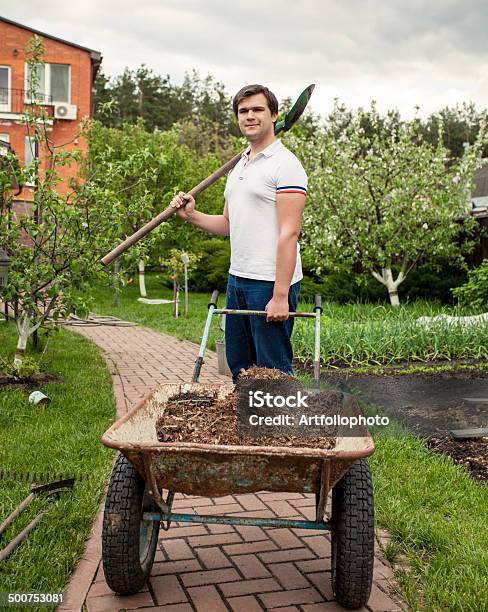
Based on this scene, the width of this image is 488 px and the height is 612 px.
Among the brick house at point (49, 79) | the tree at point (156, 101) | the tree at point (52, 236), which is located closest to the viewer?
the tree at point (52, 236)

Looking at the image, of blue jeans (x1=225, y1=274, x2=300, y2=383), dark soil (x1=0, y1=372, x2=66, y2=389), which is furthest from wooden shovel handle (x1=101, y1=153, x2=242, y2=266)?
dark soil (x1=0, y1=372, x2=66, y2=389)

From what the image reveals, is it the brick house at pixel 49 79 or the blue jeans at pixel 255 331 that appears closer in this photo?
the blue jeans at pixel 255 331

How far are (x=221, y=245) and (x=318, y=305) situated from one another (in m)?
16.9

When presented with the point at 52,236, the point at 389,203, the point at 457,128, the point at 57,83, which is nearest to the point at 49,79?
the point at 57,83

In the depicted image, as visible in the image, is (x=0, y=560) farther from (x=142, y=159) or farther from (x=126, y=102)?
(x=126, y=102)

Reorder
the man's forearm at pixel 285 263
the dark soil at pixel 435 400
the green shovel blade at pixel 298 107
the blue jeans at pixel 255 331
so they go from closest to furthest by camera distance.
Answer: the man's forearm at pixel 285 263 < the blue jeans at pixel 255 331 < the green shovel blade at pixel 298 107 < the dark soil at pixel 435 400

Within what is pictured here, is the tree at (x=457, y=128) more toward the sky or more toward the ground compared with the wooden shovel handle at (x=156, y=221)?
more toward the sky

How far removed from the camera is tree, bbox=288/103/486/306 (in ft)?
41.6

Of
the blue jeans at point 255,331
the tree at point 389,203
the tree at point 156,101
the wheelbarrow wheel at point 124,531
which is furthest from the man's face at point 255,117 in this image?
the tree at point 156,101

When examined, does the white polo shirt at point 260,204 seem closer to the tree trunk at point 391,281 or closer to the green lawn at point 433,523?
the green lawn at point 433,523

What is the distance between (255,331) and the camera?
11.3 ft

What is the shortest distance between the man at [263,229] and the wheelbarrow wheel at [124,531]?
925 millimetres

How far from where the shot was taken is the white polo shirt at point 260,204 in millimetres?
3307

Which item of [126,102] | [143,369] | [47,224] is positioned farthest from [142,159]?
[126,102]
